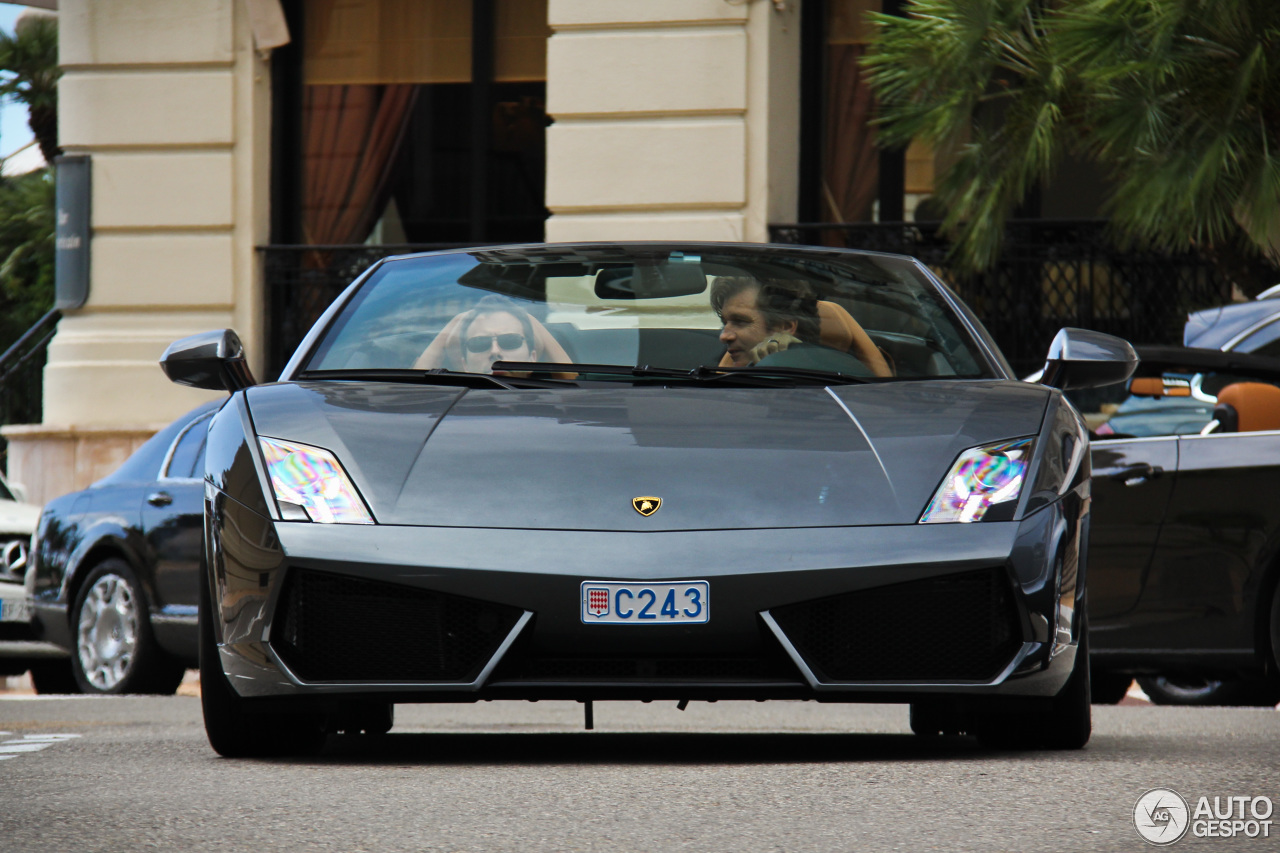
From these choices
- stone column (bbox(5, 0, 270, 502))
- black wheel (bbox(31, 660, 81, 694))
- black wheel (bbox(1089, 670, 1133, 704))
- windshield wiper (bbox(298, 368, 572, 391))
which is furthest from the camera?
stone column (bbox(5, 0, 270, 502))

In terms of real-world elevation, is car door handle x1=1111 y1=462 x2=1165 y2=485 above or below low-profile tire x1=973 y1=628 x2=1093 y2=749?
above

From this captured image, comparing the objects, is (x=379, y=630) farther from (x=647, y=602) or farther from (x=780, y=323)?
(x=780, y=323)

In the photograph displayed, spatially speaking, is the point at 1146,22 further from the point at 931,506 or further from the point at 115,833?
the point at 115,833

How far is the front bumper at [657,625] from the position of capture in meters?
4.02

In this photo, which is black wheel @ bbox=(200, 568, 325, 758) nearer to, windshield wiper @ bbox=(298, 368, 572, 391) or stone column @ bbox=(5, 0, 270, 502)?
windshield wiper @ bbox=(298, 368, 572, 391)

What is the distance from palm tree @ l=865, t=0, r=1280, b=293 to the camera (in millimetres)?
9484

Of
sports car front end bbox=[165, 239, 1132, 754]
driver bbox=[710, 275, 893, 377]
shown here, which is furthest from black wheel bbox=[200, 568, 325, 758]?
driver bbox=[710, 275, 893, 377]

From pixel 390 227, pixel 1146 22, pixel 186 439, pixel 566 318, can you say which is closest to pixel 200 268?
pixel 390 227

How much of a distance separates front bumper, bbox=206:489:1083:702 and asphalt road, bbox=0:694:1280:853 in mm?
205

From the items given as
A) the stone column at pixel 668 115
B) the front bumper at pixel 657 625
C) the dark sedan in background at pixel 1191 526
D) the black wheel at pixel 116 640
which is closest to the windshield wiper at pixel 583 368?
the front bumper at pixel 657 625

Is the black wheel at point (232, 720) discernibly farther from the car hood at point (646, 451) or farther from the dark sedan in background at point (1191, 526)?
the dark sedan in background at point (1191, 526)

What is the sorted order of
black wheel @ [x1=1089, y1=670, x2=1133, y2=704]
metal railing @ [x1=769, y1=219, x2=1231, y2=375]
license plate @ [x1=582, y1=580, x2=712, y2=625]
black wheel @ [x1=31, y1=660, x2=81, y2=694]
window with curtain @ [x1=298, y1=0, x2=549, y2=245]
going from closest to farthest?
1. license plate @ [x1=582, y1=580, x2=712, y2=625]
2. black wheel @ [x1=1089, y1=670, x2=1133, y2=704]
3. black wheel @ [x1=31, y1=660, x2=81, y2=694]
4. metal railing @ [x1=769, y1=219, x2=1231, y2=375]
5. window with curtain @ [x1=298, y1=0, x2=549, y2=245]

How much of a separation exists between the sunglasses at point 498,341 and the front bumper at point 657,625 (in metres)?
0.99

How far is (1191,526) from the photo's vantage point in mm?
7320
